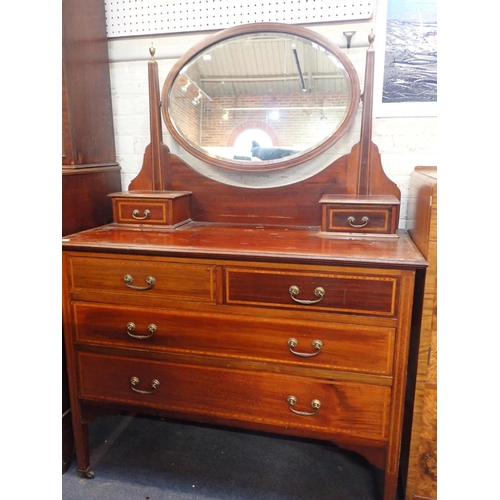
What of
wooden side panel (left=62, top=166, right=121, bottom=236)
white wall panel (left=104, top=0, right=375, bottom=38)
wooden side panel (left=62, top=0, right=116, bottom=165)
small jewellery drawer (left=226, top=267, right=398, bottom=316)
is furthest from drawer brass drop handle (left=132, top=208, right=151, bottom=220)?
white wall panel (left=104, top=0, right=375, bottom=38)

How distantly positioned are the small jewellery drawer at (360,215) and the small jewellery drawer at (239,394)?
0.57 metres

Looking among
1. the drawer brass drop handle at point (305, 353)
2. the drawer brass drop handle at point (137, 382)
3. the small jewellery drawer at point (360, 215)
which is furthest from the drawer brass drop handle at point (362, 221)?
the drawer brass drop handle at point (137, 382)

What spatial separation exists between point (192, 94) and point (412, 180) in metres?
1.02

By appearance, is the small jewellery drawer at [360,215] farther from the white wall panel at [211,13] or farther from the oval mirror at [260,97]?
the white wall panel at [211,13]

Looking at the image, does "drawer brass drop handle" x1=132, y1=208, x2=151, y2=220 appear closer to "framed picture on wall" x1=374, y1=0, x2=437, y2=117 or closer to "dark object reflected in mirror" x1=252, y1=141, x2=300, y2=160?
"dark object reflected in mirror" x1=252, y1=141, x2=300, y2=160

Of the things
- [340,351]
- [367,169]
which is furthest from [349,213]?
[340,351]

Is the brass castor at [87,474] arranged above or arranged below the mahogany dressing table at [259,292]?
below

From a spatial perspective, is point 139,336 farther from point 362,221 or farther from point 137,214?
point 362,221

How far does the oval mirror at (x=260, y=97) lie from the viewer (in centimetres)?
168

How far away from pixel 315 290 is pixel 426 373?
0.44m

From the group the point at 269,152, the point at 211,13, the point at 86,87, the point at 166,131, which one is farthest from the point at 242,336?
the point at 211,13

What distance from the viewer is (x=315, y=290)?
1.29 metres

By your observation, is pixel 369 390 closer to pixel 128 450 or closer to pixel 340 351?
pixel 340 351
